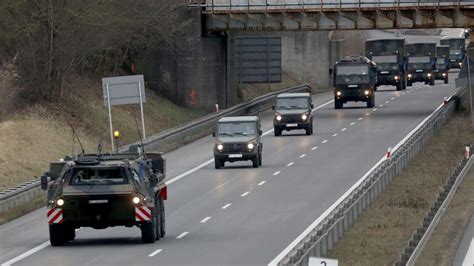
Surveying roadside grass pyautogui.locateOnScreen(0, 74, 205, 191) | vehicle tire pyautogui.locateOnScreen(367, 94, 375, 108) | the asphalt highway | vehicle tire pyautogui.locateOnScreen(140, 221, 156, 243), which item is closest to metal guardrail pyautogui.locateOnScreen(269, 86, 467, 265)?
the asphalt highway

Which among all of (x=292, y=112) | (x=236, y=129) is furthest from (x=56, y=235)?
(x=292, y=112)

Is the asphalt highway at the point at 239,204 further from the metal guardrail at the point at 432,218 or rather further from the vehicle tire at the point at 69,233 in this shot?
the metal guardrail at the point at 432,218

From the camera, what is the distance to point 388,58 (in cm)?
9825

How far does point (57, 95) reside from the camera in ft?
207

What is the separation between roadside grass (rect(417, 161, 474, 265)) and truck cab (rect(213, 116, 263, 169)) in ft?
31.0

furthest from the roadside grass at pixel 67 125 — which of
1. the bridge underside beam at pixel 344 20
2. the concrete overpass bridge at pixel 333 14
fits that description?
the concrete overpass bridge at pixel 333 14

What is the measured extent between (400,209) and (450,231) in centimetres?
602

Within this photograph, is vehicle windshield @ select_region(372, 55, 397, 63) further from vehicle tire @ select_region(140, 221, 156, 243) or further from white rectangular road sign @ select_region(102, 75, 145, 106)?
vehicle tire @ select_region(140, 221, 156, 243)

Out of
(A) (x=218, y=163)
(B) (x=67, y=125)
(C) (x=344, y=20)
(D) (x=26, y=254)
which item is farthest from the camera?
(C) (x=344, y=20)

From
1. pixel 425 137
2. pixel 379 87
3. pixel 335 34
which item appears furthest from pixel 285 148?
pixel 335 34

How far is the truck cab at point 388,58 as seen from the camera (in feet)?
323

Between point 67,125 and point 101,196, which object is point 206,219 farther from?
point 67,125

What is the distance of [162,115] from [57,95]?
925 cm

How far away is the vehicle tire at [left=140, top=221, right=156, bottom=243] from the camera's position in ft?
106
